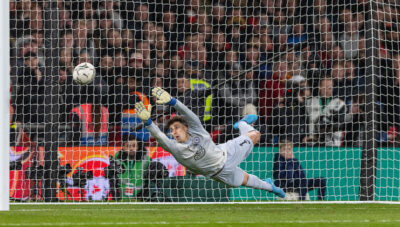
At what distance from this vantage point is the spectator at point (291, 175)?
37.3 feet

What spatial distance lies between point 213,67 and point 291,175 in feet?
8.02

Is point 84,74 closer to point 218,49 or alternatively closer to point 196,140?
point 196,140

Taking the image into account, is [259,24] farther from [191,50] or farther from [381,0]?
[381,0]

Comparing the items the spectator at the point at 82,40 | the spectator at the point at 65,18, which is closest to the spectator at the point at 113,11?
the spectator at the point at 82,40

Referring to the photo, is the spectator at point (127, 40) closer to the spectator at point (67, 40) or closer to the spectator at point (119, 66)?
the spectator at point (119, 66)

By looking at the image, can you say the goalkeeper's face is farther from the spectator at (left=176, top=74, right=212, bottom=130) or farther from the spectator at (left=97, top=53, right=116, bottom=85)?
the spectator at (left=97, top=53, right=116, bottom=85)

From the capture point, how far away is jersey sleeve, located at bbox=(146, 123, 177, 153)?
8508mm

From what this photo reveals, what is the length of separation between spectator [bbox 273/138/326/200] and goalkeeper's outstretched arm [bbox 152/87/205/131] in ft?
9.45

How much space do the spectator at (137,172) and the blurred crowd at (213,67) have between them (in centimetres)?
41

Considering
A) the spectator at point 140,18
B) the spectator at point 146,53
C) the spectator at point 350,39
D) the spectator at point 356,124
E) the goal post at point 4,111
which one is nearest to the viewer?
the goal post at point 4,111

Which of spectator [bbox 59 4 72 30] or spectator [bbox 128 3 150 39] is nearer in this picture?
spectator [bbox 59 4 72 30]

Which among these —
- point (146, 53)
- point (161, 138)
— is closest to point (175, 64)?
point (146, 53)

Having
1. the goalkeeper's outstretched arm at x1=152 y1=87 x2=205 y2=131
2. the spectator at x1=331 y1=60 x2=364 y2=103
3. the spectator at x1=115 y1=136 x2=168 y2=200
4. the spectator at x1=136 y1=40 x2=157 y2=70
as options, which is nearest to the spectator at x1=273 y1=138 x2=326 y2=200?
the spectator at x1=331 y1=60 x2=364 y2=103

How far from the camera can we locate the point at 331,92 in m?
12.3
